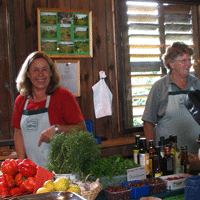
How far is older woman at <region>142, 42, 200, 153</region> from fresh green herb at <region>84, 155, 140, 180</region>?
1.05 m

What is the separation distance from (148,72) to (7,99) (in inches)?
69.5

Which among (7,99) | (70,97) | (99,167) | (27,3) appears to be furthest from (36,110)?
(27,3)

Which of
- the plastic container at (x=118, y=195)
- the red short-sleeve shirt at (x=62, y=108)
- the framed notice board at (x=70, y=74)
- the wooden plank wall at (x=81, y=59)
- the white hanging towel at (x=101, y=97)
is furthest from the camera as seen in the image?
the white hanging towel at (x=101, y=97)

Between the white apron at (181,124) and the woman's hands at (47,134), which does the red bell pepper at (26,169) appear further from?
the white apron at (181,124)

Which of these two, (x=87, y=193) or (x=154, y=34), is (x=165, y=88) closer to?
(x=154, y=34)

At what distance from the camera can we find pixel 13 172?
A: 174 cm

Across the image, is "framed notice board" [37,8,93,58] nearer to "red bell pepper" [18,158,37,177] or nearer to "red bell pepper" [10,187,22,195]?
"red bell pepper" [18,158,37,177]

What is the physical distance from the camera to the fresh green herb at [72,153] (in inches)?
68.1

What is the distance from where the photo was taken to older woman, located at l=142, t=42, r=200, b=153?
110 inches

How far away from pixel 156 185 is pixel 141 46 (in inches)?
86.5

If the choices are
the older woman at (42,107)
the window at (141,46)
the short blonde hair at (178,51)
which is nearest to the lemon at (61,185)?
the older woman at (42,107)

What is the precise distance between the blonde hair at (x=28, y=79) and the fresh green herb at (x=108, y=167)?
0.95m

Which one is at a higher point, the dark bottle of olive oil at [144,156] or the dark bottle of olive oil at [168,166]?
the dark bottle of olive oil at [144,156]

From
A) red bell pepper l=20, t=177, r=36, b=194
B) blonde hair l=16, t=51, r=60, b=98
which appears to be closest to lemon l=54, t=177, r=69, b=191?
red bell pepper l=20, t=177, r=36, b=194
